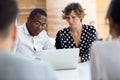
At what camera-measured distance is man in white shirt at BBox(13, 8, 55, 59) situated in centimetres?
280

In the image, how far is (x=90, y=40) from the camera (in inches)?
127

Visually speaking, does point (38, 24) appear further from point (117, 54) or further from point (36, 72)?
point (36, 72)

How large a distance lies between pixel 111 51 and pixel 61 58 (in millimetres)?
1128

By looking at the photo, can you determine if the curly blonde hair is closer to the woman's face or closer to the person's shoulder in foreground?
the woman's face

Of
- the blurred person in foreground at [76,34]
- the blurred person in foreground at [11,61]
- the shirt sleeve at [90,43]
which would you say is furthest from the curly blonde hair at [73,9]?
the blurred person in foreground at [11,61]

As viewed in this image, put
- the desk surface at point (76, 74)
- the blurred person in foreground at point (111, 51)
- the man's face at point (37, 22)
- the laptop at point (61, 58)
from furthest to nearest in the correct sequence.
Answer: the man's face at point (37, 22) → the laptop at point (61, 58) → the desk surface at point (76, 74) → the blurred person in foreground at point (111, 51)

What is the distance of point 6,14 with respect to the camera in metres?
0.90

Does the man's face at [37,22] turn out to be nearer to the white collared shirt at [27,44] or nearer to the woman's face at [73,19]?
the white collared shirt at [27,44]

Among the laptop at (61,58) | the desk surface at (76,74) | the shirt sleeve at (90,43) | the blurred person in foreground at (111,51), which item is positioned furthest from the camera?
the shirt sleeve at (90,43)

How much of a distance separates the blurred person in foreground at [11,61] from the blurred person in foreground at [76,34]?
7.27ft

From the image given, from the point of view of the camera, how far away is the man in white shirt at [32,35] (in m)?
2.80

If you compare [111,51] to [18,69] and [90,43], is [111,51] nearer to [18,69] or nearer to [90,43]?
[18,69]

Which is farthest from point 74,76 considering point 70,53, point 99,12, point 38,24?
point 99,12

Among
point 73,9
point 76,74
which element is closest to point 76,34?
point 73,9
